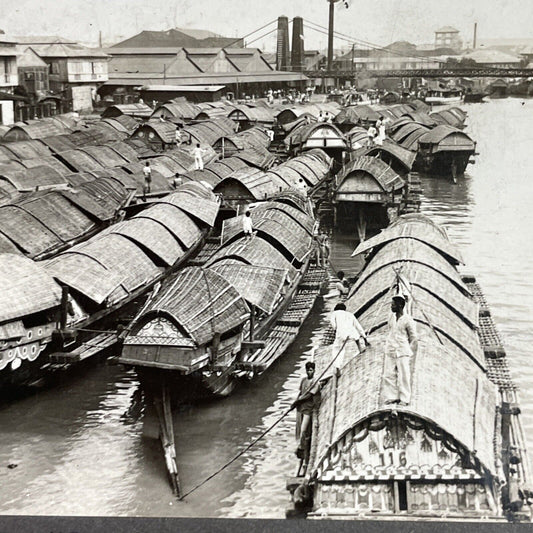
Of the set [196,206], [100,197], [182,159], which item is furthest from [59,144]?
[196,206]

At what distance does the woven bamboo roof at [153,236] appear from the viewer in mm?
13797

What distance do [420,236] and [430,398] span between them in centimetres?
682

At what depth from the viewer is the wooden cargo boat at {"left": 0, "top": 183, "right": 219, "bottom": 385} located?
406 inches

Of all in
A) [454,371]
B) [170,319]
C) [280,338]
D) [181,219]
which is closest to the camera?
[454,371]

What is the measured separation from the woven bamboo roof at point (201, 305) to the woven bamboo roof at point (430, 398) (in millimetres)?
2201

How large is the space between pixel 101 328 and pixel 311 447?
19.5 ft

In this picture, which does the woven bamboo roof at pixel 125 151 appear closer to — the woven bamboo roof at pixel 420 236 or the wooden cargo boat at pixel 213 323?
the wooden cargo boat at pixel 213 323

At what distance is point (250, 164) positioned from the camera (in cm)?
2373

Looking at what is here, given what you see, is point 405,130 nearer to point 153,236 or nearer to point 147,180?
point 147,180

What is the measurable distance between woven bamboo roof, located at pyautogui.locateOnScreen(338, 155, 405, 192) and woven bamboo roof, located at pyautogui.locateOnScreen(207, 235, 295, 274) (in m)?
6.87

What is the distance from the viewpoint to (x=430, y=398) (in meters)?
6.96

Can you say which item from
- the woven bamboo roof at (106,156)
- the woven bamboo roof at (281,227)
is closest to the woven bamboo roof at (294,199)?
the woven bamboo roof at (281,227)

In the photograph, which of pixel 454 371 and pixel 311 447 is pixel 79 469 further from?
pixel 454 371

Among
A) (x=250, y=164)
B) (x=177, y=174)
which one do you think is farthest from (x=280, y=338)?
(x=250, y=164)
